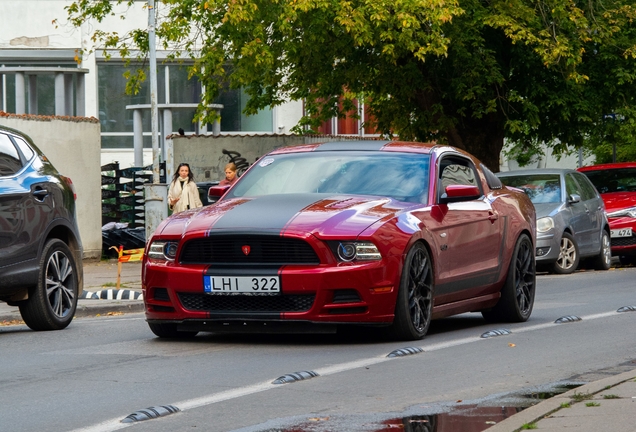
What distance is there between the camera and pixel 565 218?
2103 cm

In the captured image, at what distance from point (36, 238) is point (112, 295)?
479 centimetres

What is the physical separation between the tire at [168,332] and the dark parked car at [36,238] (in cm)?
143

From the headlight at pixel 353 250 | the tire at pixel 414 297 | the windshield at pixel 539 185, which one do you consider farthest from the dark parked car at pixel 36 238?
the windshield at pixel 539 185

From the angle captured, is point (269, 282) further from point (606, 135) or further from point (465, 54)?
point (606, 135)

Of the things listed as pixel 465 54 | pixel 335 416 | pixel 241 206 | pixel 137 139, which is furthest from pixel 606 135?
pixel 335 416

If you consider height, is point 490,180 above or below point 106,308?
above

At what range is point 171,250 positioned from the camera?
9.88 meters

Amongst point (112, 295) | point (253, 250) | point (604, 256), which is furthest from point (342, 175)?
point (604, 256)

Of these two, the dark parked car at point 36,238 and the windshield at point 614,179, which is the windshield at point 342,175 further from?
the windshield at point 614,179

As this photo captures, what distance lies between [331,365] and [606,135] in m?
20.6

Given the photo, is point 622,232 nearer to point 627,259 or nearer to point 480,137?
point 627,259

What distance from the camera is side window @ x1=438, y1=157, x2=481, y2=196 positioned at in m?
11.2

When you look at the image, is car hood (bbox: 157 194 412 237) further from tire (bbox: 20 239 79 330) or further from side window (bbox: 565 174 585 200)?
side window (bbox: 565 174 585 200)

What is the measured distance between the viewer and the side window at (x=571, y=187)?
21578mm
